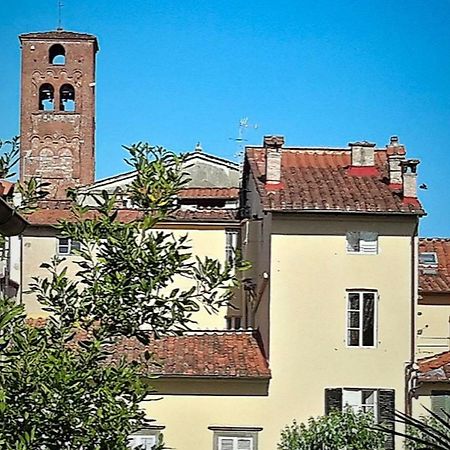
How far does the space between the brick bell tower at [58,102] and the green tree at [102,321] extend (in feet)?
140

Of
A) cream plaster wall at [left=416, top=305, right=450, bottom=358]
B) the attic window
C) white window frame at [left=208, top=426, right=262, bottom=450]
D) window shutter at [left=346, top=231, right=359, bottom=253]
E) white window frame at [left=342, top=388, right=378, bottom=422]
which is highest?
window shutter at [left=346, top=231, right=359, bottom=253]

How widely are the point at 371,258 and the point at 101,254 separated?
16.3 m

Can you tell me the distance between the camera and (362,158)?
25.2m

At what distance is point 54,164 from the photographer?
50.2 m

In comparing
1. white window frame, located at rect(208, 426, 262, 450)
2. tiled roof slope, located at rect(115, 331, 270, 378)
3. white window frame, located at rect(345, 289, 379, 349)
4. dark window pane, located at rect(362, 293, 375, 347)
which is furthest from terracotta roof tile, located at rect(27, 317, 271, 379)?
dark window pane, located at rect(362, 293, 375, 347)

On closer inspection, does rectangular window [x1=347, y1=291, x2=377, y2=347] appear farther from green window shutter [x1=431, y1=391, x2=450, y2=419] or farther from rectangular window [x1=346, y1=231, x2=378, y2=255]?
green window shutter [x1=431, y1=391, x2=450, y2=419]

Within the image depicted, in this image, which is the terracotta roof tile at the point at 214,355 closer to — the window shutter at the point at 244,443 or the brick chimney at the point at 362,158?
the window shutter at the point at 244,443

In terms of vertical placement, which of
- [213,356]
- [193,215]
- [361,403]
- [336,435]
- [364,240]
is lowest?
[336,435]

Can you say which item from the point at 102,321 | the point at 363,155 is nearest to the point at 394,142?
the point at 363,155

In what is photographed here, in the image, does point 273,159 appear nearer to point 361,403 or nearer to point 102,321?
point 361,403

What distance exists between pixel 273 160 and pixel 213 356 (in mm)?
4628

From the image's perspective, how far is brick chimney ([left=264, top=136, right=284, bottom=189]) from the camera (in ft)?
78.4

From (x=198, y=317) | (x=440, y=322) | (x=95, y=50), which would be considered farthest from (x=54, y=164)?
(x=440, y=322)

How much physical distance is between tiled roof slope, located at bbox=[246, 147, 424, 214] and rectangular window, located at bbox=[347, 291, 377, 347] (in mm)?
1743
